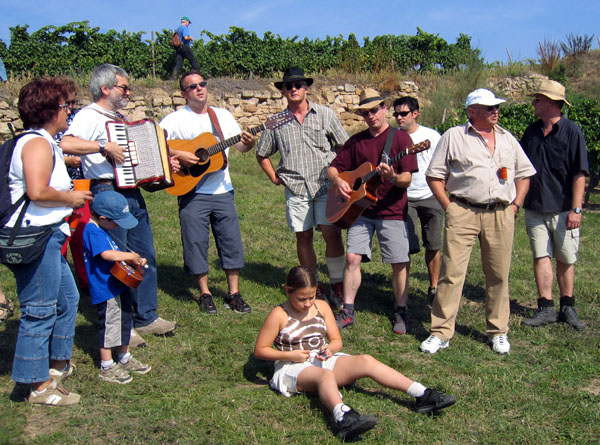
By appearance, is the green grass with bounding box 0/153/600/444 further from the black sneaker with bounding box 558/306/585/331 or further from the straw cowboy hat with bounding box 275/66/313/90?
the straw cowboy hat with bounding box 275/66/313/90

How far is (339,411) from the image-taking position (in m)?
3.42

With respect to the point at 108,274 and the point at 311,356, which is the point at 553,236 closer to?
the point at 311,356

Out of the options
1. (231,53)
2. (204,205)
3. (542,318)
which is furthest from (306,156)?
(231,53)

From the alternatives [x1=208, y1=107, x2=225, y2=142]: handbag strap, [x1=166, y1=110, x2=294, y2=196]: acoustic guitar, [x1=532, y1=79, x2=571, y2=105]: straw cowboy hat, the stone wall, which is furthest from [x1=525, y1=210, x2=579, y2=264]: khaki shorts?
the stone wall

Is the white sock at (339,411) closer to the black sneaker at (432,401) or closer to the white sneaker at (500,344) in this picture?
the black sneaker at (432,401)

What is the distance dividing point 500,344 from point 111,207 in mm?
3250

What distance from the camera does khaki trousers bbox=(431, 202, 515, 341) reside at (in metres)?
4.73

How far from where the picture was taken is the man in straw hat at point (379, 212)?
507cm

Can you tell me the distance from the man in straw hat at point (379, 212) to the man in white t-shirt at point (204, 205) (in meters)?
1.03

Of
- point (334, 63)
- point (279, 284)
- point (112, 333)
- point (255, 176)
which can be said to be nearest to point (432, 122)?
point (334, 63)

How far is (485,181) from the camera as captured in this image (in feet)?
15.1

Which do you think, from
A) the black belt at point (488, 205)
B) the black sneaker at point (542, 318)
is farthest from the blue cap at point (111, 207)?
the black sneaker at point (542, 318)

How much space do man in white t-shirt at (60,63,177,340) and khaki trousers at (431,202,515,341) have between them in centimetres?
233

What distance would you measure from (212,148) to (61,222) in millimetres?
2060
